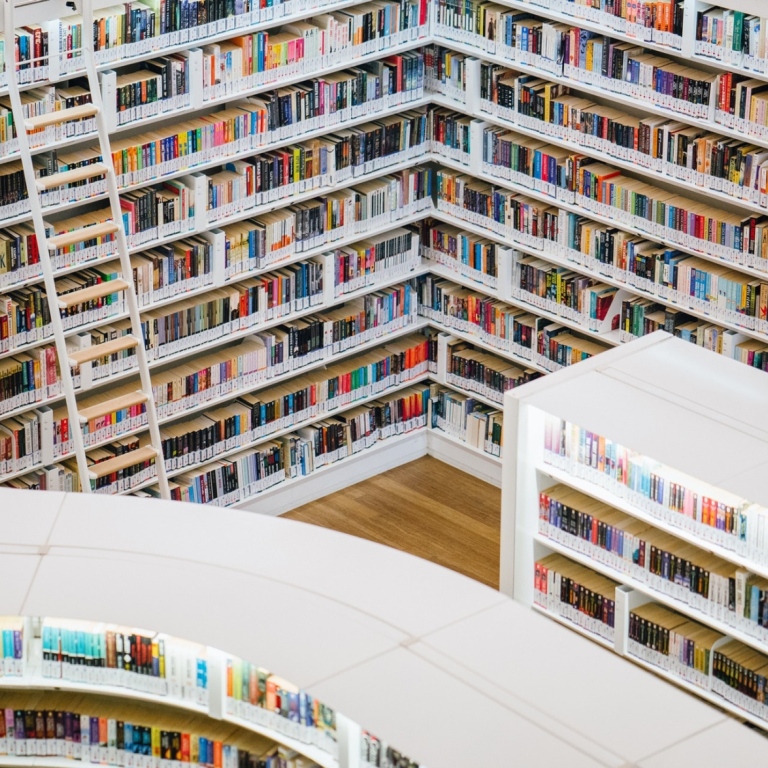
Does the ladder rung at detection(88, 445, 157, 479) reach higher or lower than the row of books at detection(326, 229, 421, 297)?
lower

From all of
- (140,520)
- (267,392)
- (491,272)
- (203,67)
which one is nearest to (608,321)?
(491,272)

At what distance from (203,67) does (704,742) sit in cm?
474

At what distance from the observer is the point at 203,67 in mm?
8125

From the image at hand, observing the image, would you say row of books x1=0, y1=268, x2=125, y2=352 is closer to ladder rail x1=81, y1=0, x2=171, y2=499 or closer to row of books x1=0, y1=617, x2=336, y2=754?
ladder rail x1=81, y1=0, x2=171, y2=499

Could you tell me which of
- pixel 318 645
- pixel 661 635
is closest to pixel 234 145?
pixel 661 635

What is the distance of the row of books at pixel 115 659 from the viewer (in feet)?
16.7

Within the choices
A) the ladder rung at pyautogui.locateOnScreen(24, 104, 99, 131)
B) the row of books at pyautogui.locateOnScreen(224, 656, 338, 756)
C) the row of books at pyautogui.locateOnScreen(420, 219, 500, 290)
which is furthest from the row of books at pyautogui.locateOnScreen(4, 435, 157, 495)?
the row of books at pyautogui.locateOnScreen(224, 656, 338, 756)

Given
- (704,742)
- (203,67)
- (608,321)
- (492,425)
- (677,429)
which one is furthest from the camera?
(492,425)

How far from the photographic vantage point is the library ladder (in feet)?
24.0

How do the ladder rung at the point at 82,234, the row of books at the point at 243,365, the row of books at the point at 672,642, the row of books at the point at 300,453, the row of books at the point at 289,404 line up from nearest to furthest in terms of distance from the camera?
the row of books at the point at 672,642 → the ladder rung at the point at 82,234 → the row of books at the point at 243,365 → the row of books at the point at 289,404 → the row of books at the point at 300,453

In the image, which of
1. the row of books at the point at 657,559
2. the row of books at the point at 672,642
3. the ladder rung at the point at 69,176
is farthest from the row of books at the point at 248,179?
the row of books at the point at 672,642

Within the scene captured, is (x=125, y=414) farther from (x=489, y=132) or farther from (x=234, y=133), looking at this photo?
(x=489, y=132)

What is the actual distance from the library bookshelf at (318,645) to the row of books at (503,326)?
12.5ft

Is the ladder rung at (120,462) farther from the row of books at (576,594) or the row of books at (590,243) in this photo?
the row of books at (590,243)
